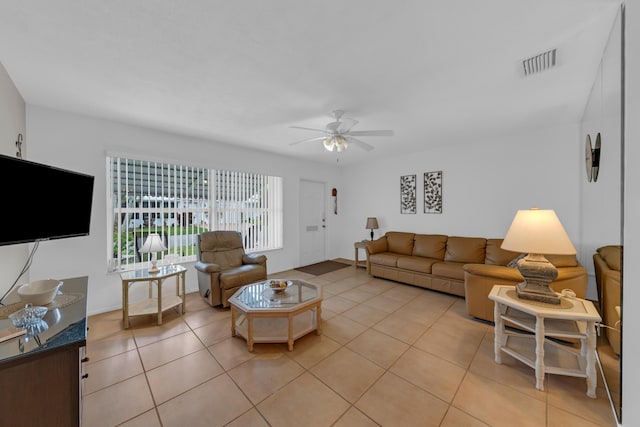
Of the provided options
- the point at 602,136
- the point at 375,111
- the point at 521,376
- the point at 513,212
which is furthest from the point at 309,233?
the point at 602,136

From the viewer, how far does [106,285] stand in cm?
301

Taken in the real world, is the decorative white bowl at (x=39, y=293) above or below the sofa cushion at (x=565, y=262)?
above

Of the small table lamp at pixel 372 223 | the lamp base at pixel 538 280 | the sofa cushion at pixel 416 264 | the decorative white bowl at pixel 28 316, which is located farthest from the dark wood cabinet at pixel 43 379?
the small table lamp at pixel 372 223

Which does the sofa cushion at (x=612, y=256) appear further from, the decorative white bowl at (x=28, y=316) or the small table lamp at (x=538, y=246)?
the decorative white bowl at (x=28, y=316)

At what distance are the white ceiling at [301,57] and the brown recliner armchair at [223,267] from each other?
177 cm

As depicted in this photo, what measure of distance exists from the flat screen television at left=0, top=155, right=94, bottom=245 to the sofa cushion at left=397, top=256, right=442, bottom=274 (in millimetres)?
4007

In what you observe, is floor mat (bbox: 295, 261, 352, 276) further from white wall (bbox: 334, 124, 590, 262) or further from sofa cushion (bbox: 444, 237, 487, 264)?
sofa cushion (bbox: 444, 237, 487, 264)

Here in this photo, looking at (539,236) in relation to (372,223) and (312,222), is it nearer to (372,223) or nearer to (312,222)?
(372,223)

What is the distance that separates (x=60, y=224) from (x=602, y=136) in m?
4.16

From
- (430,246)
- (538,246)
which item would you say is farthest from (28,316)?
(430,246)

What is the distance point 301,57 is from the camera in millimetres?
1814

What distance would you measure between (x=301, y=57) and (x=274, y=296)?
2.25m

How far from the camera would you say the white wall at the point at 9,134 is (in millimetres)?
1897

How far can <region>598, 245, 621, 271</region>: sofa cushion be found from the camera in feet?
4.96
